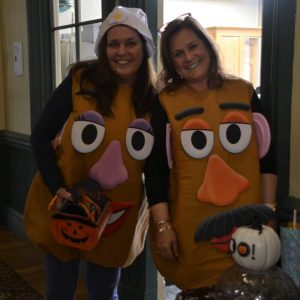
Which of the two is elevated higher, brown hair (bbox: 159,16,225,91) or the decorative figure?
brown hair (bbox: 159,16,225,91)

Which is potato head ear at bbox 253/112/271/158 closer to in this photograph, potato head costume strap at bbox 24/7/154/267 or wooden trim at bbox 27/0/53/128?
potato head costume strap at bbox 24/7/154/267

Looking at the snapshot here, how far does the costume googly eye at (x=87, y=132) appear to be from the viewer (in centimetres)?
161

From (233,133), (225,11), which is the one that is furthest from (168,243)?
(225,11)

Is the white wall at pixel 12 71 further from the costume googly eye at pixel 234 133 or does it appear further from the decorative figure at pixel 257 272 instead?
the decorative figure at pixel 257 272

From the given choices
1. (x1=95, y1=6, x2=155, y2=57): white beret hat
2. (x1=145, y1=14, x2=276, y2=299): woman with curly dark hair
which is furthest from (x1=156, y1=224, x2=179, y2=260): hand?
(x1=95, y1=6, x2=155, y2=57): white beret hat

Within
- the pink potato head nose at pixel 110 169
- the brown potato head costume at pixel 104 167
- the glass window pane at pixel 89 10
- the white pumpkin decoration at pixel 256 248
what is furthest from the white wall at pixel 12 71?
the white pumpkin decoration at pixel 256 248

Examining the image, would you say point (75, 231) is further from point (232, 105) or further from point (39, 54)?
point (39, 54)

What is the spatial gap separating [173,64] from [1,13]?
2449 millimetres

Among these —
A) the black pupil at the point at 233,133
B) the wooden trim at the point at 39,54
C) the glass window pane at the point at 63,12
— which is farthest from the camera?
the wooden trim at the point at 39,54

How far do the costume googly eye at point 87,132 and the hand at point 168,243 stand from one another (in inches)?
14.6

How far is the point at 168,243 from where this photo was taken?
148 centimetres

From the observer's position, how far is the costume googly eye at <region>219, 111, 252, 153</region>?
4.72ft

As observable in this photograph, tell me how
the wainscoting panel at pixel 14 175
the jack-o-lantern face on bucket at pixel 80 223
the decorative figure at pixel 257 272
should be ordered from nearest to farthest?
1. the decorative figure at pixel 257 272
2. the jack-o-lantern face on bucket at pixel 80 223
3. the wainscoting panel at pixel 14 175

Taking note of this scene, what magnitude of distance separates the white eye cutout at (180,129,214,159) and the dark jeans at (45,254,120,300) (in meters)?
0.66
